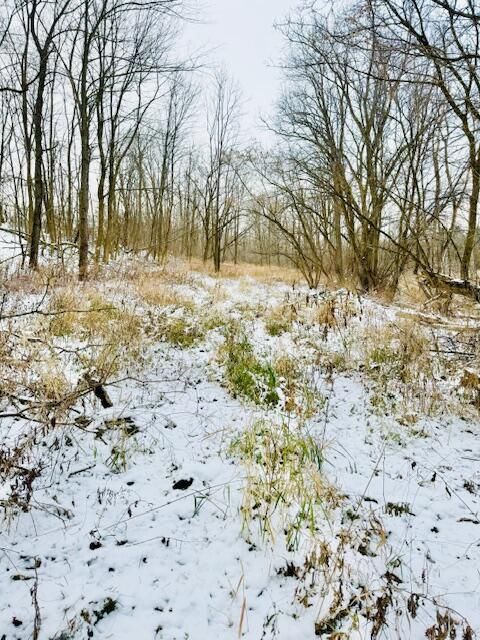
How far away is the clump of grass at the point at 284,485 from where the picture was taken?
6.20ft

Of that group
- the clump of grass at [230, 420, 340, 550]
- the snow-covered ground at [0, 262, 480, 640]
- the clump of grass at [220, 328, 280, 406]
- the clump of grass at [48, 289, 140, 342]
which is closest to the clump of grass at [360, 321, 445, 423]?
the snow-covered ground at [0, 262, 480, 640]

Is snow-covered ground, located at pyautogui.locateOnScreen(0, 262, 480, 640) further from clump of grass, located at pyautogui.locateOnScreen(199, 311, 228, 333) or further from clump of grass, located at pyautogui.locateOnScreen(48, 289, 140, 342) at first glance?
clump of grass, located at pyautogui.locateOnScreen(199, 311, 228, 333)

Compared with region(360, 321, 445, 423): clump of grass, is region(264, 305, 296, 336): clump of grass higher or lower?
higher

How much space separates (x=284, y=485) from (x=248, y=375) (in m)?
1.61

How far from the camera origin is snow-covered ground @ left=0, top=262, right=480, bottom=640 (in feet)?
4.77

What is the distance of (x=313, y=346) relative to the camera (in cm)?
474

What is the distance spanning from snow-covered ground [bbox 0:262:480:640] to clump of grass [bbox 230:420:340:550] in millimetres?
40

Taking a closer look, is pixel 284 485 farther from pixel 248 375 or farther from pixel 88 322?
pixel 88 322

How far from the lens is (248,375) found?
367cm

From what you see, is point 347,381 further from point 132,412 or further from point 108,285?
point 108,285

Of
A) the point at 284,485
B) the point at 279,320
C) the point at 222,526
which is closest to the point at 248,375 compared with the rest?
the point at 284,485

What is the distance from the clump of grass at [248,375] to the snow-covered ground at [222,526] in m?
0.11

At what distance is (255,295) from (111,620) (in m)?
8.26

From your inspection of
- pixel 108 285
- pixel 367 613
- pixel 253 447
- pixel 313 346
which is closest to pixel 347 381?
pixel 313 346
